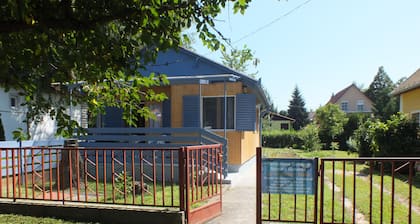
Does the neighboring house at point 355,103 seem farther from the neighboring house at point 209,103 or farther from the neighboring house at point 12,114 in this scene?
the neighboring house at point 12,114

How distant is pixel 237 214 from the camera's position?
557 cm

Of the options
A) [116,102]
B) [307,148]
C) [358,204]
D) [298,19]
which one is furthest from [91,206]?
[307,148]

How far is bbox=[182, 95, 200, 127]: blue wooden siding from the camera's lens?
11.0 metres

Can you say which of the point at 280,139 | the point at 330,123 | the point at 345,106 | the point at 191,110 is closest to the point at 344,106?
the point at 345,106

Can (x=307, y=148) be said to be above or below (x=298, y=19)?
below

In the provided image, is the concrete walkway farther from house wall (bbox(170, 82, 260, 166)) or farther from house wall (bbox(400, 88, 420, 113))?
house wall (bbox(400, 88, 420, 113))

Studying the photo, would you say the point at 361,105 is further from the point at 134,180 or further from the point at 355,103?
the point at 134,180

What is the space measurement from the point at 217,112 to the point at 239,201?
4951 millimetres

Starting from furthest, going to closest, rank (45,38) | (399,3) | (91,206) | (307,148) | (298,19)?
(307,148) < (298,19) < (399,3) < (91,206) < (45,38)

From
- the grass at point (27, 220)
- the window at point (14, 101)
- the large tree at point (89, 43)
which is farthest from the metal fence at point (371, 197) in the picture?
the window at point (14, 101)

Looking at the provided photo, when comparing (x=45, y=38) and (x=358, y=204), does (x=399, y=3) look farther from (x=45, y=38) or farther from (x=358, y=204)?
(x=45, y=38)

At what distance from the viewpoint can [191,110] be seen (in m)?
11.1

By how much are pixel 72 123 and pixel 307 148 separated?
64.8ft

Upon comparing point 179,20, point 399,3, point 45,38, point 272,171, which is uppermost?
point 399,3
